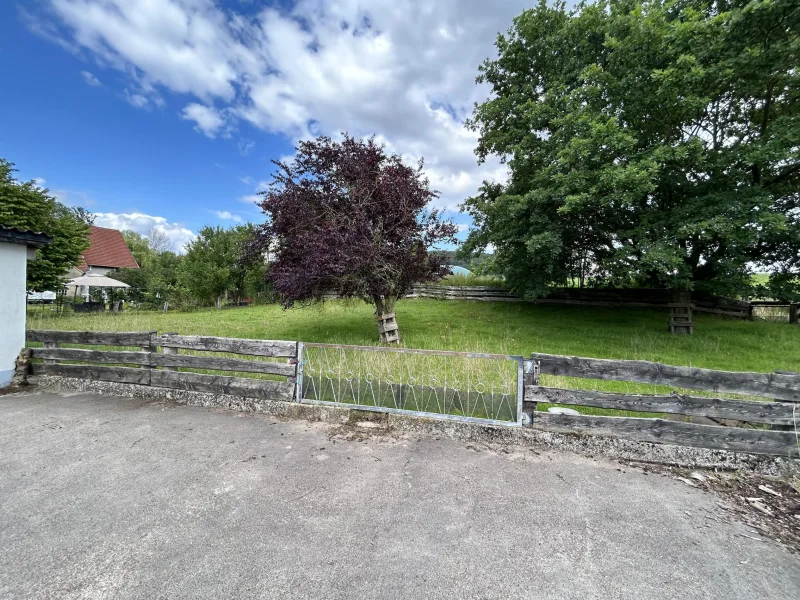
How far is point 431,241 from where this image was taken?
759 centimetres

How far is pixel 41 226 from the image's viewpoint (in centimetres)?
1476

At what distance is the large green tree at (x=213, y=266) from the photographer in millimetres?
19297

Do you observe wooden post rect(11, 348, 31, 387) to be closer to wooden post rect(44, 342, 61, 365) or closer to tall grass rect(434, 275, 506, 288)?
wooden post rect(44, 342, 61, 365)

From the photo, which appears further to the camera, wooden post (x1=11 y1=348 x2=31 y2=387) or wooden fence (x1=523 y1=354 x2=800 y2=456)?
wooden post (x1=11 y1=348 x2=31 y2=387)

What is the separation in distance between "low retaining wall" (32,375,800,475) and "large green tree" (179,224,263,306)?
611 inches

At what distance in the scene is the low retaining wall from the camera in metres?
2.99

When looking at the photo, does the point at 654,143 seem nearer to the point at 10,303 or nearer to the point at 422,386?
the point at 422,386

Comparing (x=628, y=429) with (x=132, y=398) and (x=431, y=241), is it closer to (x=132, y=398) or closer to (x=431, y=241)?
(x=431, y=241)

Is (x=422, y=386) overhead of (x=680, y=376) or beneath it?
beneath

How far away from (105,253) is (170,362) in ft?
117

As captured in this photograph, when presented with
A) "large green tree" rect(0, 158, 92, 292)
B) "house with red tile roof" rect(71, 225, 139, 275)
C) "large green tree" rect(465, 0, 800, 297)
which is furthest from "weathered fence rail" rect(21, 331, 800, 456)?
"house with red tile roof" rect(71, 225, 139, 275)

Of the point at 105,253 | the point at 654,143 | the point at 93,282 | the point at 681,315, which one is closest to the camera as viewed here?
the point at 654,143

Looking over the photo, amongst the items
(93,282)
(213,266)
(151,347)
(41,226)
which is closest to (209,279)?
(213,266)

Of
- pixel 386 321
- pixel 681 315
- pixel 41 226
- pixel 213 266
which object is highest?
pixel 41 226
